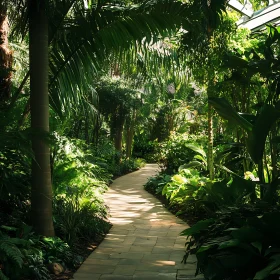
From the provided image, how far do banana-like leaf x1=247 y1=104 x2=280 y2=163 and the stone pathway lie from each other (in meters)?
1.39

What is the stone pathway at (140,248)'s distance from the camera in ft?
13.9

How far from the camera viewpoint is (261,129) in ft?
13.1

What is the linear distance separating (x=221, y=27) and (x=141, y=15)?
1.69 m

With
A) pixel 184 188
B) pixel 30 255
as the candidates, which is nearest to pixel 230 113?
pixel 30 255

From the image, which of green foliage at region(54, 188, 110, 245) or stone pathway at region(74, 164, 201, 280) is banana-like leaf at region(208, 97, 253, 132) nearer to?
stone pathway at region(74, 164, 201, 280)

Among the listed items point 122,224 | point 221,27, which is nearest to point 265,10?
point 221,27

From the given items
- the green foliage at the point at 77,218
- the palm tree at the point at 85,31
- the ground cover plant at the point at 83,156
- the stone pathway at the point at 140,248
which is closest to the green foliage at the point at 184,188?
the ground cover plant at the point at 83,156

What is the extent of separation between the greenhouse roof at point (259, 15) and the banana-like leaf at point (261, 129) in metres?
5.26

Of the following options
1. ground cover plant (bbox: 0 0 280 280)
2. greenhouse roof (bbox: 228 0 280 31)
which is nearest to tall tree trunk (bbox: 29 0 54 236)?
ground cover plant (bbox: 0 0 280 280)

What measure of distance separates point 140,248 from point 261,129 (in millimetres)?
2264

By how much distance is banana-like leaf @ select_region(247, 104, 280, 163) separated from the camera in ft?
12.6

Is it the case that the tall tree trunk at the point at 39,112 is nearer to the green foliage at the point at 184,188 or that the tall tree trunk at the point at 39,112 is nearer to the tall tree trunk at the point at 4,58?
the tall tree trunk at the point at 4,58

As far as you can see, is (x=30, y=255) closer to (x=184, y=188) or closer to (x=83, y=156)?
(x=184, y=188)

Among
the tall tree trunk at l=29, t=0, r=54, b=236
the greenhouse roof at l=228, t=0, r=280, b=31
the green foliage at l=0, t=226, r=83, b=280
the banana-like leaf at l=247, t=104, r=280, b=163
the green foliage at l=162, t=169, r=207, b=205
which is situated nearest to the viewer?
the green foliage at l=0, t=226, r=83, b=280
